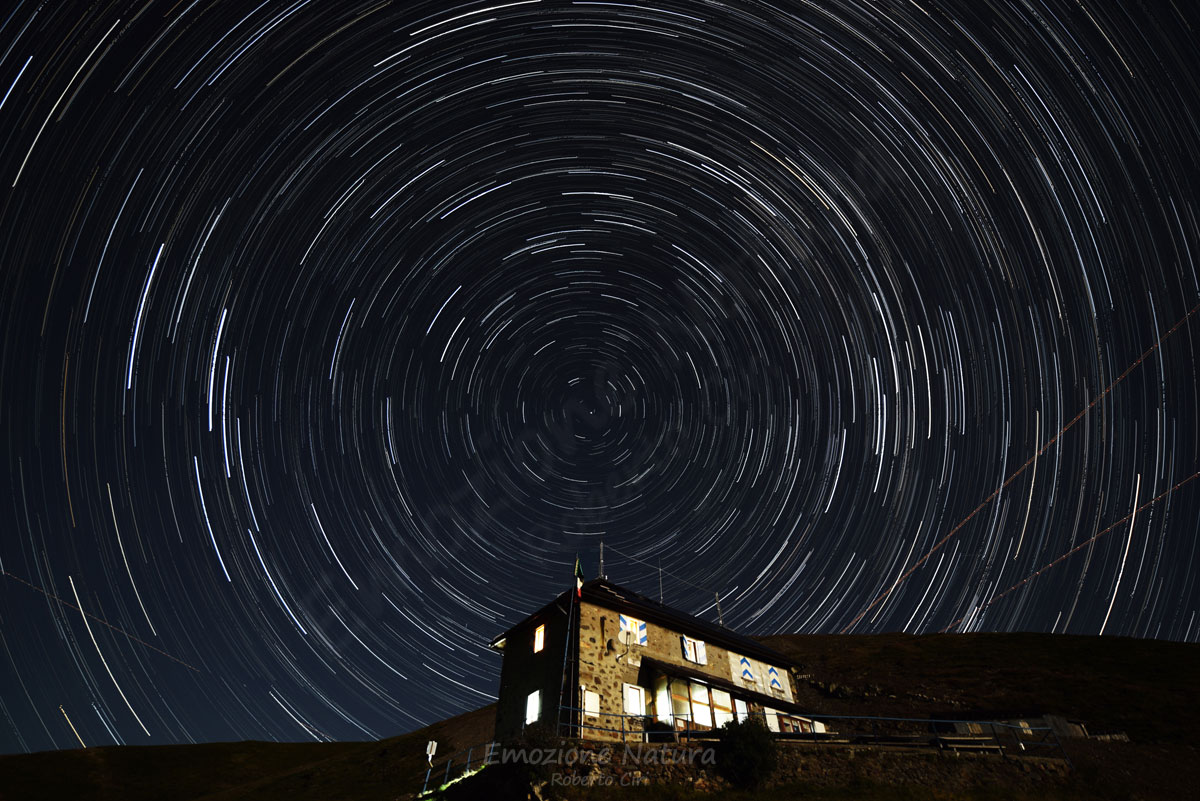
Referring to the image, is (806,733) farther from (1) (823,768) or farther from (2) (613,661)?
(2) (613,661)

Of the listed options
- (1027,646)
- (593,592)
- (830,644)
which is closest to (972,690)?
(1027,646)

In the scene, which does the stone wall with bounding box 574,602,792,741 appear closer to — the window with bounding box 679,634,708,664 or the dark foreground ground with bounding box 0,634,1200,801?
the window with bounding box 679,634,708,664

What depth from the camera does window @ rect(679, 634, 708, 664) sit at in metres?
27.9

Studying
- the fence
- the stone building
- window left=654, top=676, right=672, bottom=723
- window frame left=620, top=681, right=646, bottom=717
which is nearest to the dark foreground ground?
the fence

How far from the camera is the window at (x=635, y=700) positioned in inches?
952

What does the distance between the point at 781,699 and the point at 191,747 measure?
182 feet

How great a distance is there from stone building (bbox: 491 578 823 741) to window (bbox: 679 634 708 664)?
0.05 metres

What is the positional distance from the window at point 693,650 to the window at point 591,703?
240 inches

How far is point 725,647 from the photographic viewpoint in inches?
1168

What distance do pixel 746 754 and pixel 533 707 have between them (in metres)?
Result: 10.5

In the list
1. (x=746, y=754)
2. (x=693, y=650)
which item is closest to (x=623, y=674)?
(x=693, y=650)

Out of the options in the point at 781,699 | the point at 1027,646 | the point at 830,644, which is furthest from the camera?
the point at 830,644

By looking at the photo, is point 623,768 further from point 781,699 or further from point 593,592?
point 781,699

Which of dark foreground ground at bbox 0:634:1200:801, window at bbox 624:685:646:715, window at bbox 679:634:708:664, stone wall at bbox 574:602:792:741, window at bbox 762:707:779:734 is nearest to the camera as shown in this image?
dark foreground ground at bbox 0:634:1200:801
